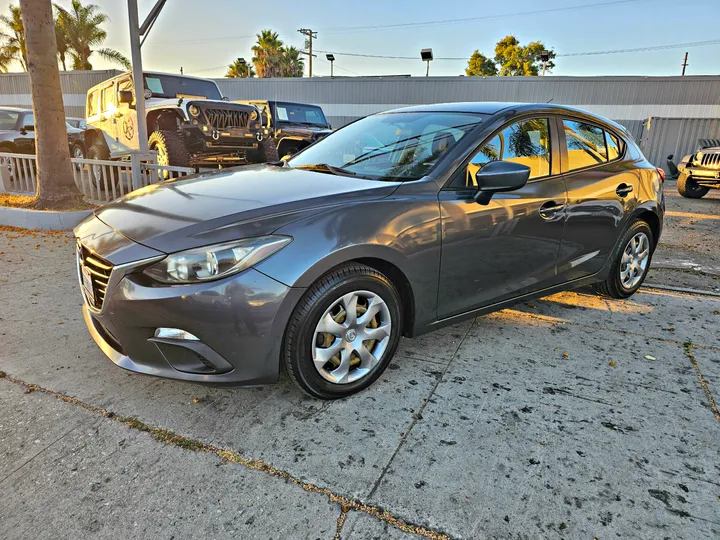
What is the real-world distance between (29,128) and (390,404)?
40.7 feet

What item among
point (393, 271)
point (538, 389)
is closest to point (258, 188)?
point (393, 271)

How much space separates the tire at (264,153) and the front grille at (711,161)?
937 centimetres

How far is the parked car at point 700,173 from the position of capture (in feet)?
32.8

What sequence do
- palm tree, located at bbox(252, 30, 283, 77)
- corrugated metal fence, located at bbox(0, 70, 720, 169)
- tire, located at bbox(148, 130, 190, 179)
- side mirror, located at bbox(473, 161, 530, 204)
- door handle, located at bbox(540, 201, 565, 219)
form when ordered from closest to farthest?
side mirror, located at bbox(473, 161, 530, 204)
door handle, located at bbox(540, 201, 565, 219)
tire, located at bbox(148, 130, 190, 179)
corrugated metal fence, located at bbox(0, 70, 720, 169)
palm tree, located at bbox(252, 30, 283, 77)

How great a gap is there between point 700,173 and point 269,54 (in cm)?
4290

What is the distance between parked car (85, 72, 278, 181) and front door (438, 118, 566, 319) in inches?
289

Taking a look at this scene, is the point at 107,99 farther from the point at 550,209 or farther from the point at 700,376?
the point at 700,376

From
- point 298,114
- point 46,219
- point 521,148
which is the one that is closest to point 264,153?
point 298,114

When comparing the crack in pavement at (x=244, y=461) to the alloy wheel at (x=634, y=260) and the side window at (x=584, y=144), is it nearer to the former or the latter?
the side window at (x=584, y=144)

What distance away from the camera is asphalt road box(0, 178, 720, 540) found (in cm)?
175

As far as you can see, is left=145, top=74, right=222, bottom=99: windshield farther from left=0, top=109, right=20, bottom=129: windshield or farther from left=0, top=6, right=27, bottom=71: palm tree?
left=0, top=6, right=27, bottom=71: palm tree

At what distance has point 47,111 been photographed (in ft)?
→ 21.7

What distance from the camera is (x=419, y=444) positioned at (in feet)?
7.11

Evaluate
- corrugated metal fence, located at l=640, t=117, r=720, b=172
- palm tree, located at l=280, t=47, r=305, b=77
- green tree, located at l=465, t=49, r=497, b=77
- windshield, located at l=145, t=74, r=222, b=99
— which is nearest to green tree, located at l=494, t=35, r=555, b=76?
green tree, located at l=465, t=49, r=497, b=77
